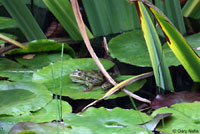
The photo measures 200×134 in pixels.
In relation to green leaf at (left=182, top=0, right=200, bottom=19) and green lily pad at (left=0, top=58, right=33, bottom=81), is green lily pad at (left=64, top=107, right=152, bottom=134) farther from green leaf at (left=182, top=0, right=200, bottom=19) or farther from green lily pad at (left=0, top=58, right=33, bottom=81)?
green leaf at (left=182, top=0, right=200, bottom=19)

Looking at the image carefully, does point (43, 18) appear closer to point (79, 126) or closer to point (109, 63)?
point (109, 63)

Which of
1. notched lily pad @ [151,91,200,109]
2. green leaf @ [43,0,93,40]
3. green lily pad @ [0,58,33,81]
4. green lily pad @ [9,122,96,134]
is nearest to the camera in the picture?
green lily pad @ [9,122,96,134]

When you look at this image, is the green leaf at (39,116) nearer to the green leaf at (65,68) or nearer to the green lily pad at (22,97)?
the green lily pad at (22,97)

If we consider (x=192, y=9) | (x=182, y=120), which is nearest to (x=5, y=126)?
(x=182, y=120)

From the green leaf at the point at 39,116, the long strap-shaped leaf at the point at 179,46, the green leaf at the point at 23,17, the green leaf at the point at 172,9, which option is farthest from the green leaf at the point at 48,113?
the green leaf at the point at 172,9

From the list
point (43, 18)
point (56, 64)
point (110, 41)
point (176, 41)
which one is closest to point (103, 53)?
point (110, 41)

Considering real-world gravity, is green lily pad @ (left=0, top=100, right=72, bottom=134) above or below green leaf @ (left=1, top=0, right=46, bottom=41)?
below

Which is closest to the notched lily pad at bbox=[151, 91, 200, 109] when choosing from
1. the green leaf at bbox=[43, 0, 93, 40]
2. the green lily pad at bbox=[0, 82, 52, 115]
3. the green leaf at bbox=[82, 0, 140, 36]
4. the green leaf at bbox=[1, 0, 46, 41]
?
the green lily pad at bbox=[0, 82, 52, 115]
